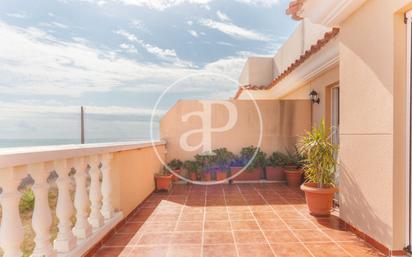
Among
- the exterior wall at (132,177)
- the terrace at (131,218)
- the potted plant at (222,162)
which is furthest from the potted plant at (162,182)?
the potted plant at (222,162)

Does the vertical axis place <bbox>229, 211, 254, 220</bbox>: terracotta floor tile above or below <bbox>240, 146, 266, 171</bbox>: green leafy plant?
below

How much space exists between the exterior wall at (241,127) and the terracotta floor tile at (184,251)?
4228 millimetres

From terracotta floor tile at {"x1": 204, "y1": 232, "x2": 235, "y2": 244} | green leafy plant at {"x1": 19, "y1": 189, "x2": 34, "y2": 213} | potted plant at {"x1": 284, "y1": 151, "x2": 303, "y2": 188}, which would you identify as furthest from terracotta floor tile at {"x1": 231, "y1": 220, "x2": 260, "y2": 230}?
green leafy plant at {"x1": 19, "y1": 189, "x2": 34, "y2": 213}

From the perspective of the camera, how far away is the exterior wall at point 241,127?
715cm

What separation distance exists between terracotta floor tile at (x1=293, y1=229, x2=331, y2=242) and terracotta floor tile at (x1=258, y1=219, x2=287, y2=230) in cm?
24

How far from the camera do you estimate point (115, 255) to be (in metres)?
2.74

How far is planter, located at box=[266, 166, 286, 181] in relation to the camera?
269 inches

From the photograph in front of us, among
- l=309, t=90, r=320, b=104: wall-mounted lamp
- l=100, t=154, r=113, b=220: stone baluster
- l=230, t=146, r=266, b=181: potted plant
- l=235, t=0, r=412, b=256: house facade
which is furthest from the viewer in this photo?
l=230, t=146, r=266, b=181: potted plant

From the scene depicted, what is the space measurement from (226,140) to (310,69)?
111 inches

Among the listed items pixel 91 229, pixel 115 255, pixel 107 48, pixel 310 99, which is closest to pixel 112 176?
pixel 91 229

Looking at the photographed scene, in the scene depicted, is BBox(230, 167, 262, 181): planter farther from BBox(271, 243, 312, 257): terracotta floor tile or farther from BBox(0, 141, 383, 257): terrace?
BBox(271, 243, 312, 257): terracotta floor tile

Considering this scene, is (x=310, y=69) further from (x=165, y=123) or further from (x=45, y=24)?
(x=45, y=24)

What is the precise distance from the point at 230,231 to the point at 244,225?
31 cm

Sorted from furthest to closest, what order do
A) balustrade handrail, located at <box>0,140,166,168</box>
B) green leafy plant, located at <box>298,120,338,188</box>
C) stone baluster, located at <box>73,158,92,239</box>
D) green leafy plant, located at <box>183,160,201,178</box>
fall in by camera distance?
green leafy plant, located at <box>183,160,201,178</box> → green leafy plant, located at <box>298,120,338,188</box> → stone baluster, located at <box>73,158,92,239</box> → balustrade handrail, located at <box>0,140,166,168</box>
